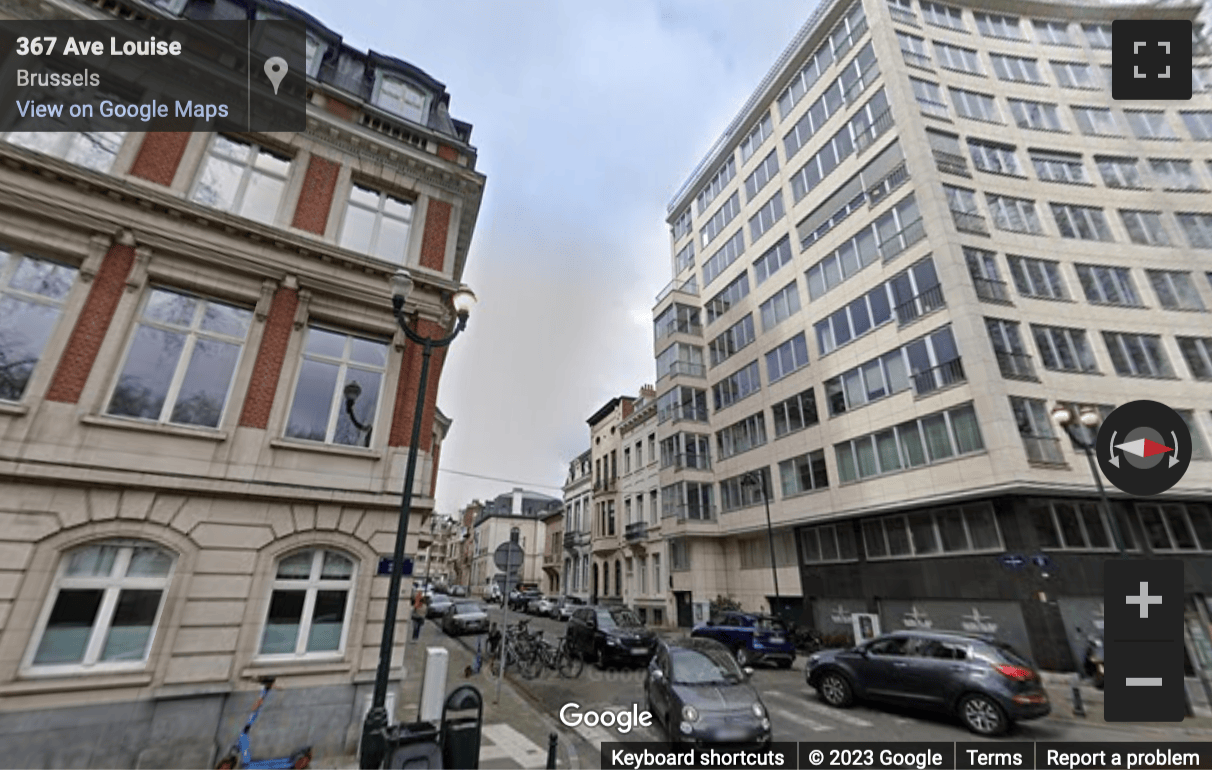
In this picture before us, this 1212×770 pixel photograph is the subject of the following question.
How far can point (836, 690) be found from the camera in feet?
35.3

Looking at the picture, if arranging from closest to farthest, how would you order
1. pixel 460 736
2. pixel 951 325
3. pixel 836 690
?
pixel 460 736, pixel 836 690, pixel 951 325

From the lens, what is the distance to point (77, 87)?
918 centimetres

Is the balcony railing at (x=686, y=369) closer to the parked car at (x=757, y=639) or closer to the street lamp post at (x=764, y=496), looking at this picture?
the street lamp post at (x=764, y=496)

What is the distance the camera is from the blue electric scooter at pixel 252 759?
21.8 feet

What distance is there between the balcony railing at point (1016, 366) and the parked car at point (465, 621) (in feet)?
78.5

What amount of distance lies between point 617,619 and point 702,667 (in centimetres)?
916

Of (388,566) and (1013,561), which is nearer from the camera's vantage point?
(388,566)

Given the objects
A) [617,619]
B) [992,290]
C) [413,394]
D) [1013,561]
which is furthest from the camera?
[992,290]

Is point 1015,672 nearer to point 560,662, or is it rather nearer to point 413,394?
point 560,662

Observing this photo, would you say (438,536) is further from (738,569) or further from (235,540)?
(235,540)

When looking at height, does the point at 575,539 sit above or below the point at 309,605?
above

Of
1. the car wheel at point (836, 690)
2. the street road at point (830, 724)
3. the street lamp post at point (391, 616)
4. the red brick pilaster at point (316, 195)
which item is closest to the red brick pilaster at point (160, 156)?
the red brick pilaster at point (316, 195)

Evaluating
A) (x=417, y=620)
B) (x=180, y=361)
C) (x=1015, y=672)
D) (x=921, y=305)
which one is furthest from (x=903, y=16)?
(x=417, y=620)

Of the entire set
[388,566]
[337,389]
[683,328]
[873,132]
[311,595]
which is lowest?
[311,595]
